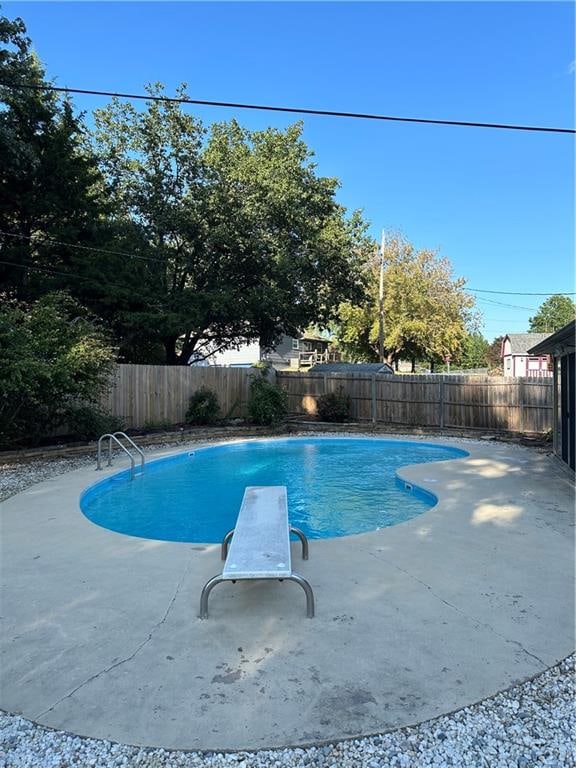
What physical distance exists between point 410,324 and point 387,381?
16.3 metres

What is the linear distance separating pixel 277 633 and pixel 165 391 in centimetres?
1161

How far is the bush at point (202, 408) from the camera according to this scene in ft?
47.5

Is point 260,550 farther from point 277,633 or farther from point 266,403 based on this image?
point 266,403

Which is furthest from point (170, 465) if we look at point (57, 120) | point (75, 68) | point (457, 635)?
point (57, 120)

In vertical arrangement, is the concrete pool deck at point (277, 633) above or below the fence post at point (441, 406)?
below

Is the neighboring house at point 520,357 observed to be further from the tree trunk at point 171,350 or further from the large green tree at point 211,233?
the tree trunk at point 171,350

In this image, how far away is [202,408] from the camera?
1448cm

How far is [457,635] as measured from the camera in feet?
9.87

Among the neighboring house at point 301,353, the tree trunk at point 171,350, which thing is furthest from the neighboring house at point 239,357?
the tree trunk at point 171,350

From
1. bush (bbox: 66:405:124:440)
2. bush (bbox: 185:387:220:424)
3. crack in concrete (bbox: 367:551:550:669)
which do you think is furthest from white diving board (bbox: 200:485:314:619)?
bush (bbox: 185:387:220:424)

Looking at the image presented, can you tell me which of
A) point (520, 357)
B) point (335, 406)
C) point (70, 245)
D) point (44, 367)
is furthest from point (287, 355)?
point (44, 367)

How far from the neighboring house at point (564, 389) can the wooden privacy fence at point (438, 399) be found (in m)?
3.85

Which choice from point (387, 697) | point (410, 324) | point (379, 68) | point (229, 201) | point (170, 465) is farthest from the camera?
point (410, 324)

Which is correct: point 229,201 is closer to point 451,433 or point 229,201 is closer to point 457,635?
point 451,433
